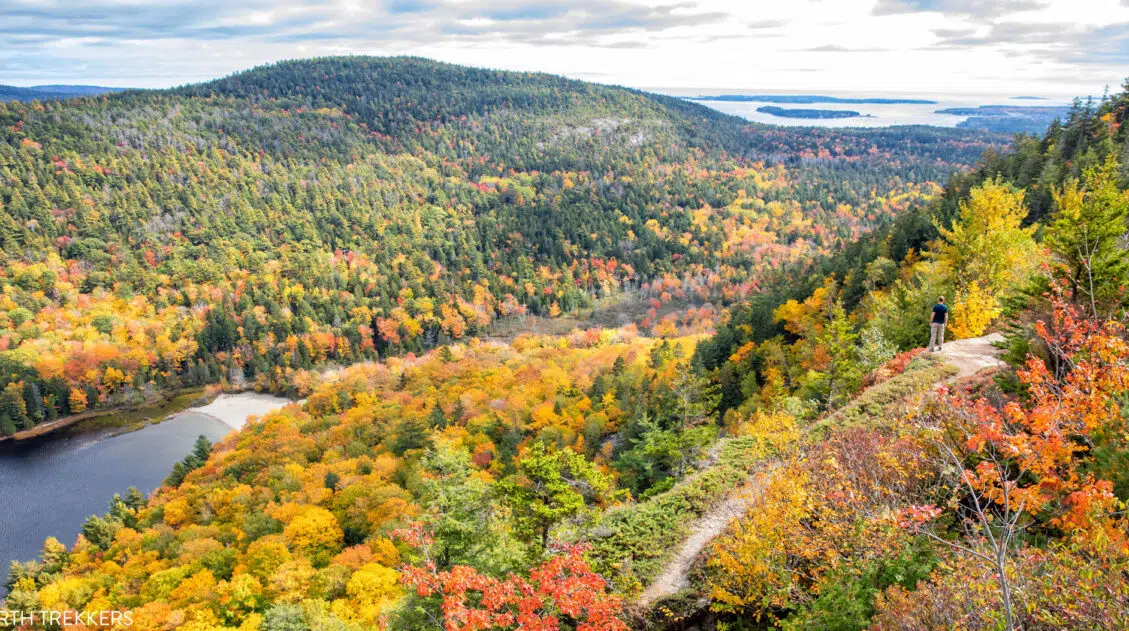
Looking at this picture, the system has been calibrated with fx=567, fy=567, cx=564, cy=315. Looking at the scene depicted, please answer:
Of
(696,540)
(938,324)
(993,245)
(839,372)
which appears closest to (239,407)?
(839,372)

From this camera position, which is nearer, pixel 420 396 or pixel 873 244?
pixel 873 244

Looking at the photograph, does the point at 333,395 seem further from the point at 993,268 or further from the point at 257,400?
the point at 993,268

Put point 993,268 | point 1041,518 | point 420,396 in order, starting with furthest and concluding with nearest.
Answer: point 420,396 → point 993,268 → point 1041,518

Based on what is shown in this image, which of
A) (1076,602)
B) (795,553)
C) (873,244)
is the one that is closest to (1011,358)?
(795,553)

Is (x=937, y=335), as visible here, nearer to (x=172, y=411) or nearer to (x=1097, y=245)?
(x=1097, y=245)

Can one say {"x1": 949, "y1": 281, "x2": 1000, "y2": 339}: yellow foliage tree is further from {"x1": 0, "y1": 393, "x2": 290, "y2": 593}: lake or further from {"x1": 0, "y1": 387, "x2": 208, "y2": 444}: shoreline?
{"x1": 0, "y1": 387, "x2": 208, "y2": 444}: shoreline
